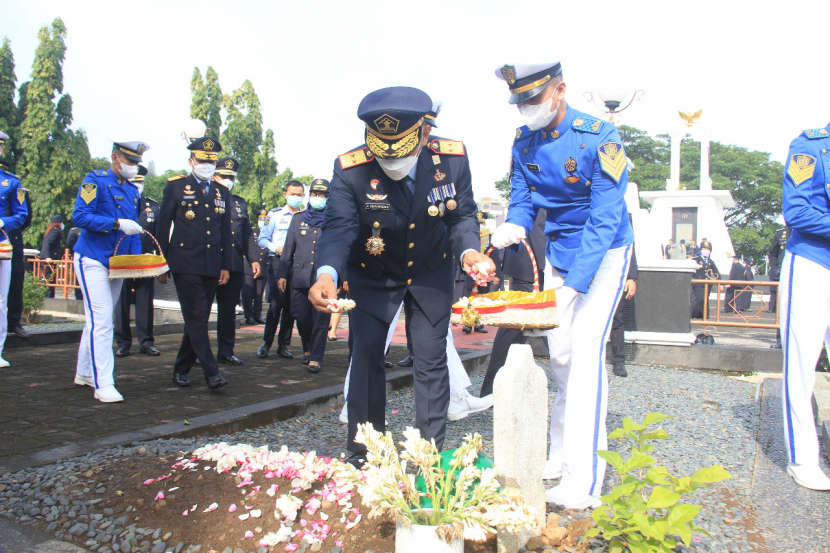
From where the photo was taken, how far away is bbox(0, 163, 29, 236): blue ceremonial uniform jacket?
7.17 meters

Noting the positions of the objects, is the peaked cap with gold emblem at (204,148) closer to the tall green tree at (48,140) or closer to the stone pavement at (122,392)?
the stone pavement at (122,392)

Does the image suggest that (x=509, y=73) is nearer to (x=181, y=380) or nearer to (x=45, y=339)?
(x=181, y=380)

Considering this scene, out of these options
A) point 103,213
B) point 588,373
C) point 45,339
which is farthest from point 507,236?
point 45,339

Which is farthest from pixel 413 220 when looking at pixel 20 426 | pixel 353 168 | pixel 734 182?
pixel 734 182

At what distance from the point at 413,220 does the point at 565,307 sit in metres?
0.97

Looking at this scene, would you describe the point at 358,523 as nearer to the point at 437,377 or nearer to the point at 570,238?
the point at 437,377

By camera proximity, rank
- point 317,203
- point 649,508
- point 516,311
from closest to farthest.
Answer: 1. point 649,508
2. point 516,311
3. point 317,203

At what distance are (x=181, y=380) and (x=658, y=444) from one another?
4.39 metres

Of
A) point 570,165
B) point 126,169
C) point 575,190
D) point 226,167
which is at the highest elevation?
point 226,167

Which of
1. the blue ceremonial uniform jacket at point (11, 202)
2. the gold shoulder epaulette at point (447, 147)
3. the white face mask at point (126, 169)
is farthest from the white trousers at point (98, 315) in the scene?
the gold shoulder epaulette at point (447, 147)

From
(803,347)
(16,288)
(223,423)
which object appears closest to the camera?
(803,347)

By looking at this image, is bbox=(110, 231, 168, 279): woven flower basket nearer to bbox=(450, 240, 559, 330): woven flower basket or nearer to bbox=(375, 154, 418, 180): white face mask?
bbox=(375, 154, 418, 180): white face mask

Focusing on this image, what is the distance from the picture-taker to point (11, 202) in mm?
7316

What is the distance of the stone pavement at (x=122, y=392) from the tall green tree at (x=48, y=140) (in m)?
28.2
